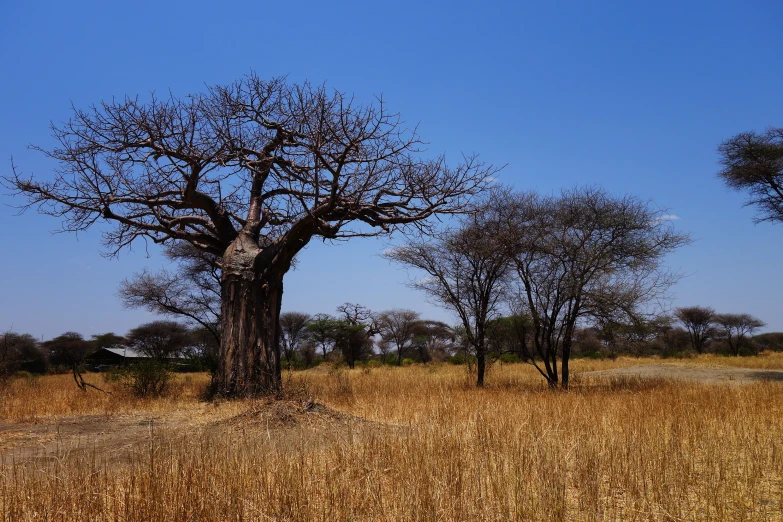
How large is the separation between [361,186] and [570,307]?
6.33m

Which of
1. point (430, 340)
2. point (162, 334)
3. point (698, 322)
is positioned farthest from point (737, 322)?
point (162, 334)

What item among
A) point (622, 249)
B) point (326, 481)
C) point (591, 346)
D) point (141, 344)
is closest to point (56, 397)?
point (326, 481)

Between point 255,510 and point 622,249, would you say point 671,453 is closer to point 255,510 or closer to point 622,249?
point 255,510

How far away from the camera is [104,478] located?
158 inches

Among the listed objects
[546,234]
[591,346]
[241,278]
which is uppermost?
[546,234]

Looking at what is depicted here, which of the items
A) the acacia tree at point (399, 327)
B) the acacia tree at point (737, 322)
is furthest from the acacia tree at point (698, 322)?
the acacia tree at point (399, 327)

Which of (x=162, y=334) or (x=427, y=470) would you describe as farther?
(x=162, y=334)

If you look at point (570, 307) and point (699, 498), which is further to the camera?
point (570, 307)

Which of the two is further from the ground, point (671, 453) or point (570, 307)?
point (570, 307)

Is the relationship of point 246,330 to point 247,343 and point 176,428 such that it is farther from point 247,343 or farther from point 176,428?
point 176,428

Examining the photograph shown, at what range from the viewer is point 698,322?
41.4 metres

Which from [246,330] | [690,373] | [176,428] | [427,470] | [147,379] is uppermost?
[246,330]

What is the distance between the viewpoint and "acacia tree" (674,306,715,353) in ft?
134

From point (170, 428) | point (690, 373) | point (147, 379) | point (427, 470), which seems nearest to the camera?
point (427, 470)
